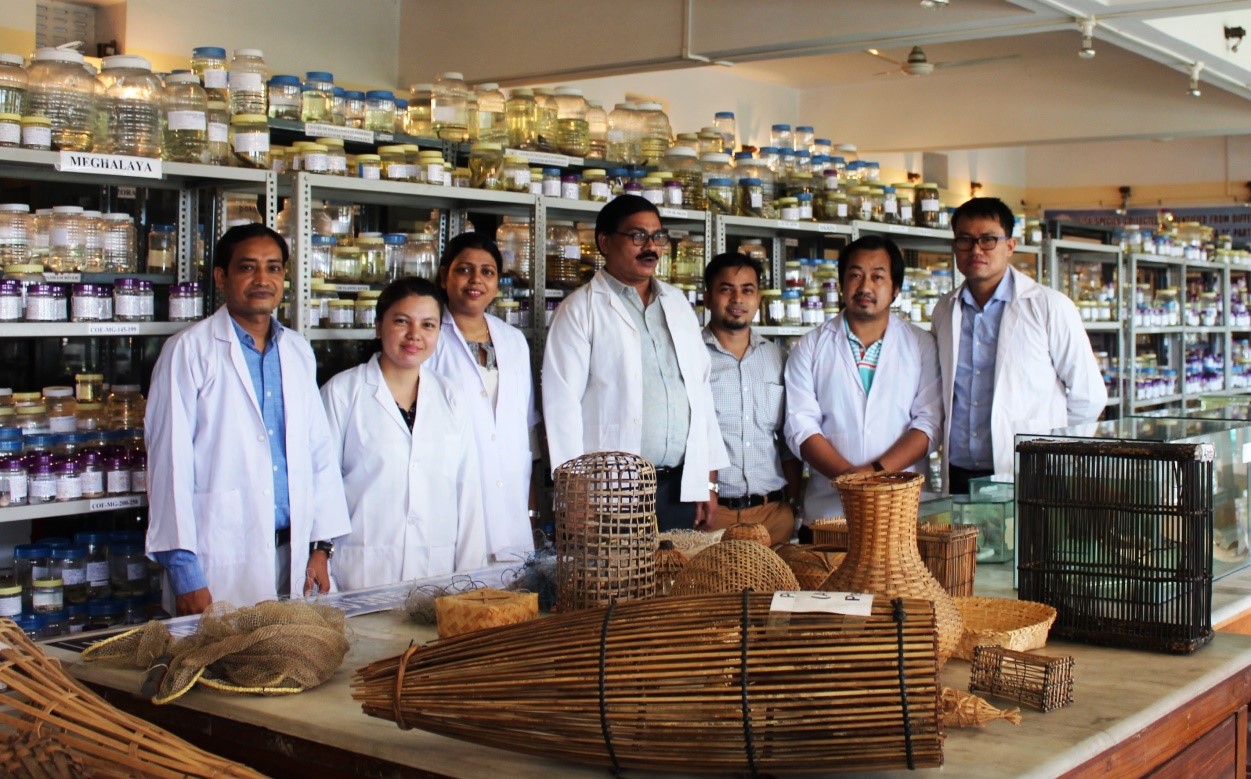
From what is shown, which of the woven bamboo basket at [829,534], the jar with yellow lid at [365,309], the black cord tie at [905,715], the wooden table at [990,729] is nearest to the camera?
the black cord tie at [905,715]

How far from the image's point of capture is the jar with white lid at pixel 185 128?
12.9 feet

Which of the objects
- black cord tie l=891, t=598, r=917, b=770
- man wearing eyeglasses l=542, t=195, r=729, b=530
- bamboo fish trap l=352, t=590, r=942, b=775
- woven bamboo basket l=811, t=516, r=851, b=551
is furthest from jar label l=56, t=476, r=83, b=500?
black cord tie l=891, t=598, r=917, b=770

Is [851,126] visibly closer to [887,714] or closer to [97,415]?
[97,415]

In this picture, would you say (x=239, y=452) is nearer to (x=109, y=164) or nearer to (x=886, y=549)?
(x=109, y=164)

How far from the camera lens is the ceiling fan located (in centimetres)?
809

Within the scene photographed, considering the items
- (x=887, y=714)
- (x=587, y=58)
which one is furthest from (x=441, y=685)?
(x=587, y=58)

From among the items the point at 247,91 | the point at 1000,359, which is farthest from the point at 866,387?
the point at 247,91

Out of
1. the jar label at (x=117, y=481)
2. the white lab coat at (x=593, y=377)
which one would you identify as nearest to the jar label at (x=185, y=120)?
the jar label at (x=117, y=481)

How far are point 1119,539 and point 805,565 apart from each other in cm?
59

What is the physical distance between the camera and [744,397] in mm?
4859

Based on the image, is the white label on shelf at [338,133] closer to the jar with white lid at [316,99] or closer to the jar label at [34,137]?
the jar with white lid at [316,99]

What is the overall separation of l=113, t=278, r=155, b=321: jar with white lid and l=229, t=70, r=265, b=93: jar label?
0.78 m

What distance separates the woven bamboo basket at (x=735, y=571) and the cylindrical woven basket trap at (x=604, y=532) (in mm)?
77

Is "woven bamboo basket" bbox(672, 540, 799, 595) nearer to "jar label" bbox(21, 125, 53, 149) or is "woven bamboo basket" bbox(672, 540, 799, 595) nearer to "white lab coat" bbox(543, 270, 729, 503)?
"white lab coat" bbox(543, 270, 729, 503)
